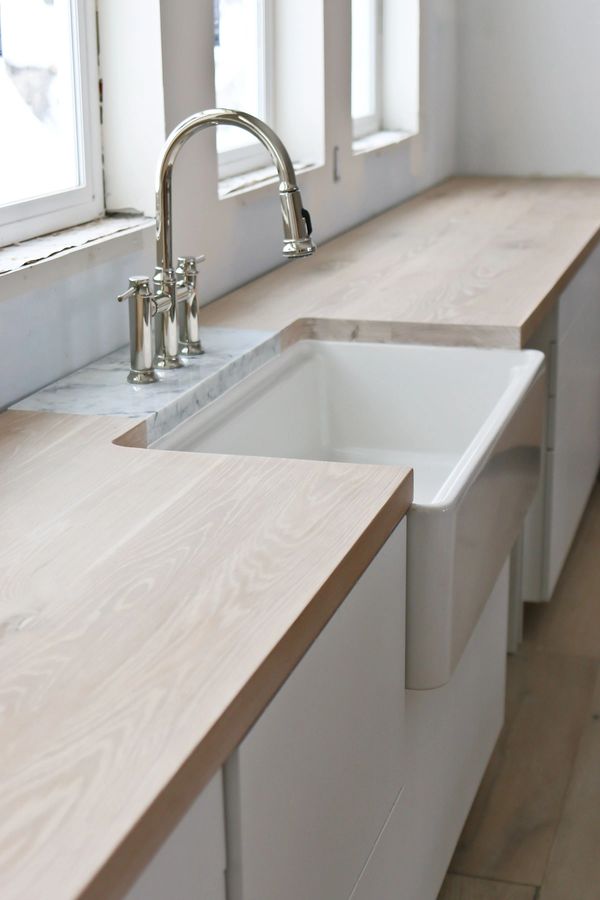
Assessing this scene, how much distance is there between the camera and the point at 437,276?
2432mm

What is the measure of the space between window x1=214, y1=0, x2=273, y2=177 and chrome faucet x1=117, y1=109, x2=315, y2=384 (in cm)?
89

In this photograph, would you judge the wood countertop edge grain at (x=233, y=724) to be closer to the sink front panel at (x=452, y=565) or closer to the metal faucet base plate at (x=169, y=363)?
the sink front panel at (x=452, y=565)

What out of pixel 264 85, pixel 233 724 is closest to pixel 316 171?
pixel 264 85

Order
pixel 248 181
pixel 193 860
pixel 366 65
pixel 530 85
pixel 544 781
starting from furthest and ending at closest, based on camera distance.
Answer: pixel 530 85
pixel 366 65
pixel 248 181
pixel 544 781
pixel 193 860

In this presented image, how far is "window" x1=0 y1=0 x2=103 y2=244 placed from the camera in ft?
6.07

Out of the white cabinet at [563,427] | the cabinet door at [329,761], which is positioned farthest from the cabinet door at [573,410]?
the cabinet door at [329,761]

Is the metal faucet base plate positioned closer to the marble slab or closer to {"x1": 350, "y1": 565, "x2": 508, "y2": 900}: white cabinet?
the marble slab

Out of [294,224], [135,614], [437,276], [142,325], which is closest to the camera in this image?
[135,614]

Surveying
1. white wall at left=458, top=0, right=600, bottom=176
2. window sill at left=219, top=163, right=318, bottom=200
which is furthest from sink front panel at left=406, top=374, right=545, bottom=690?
white wall at left=458, top=0, right=600, bottom=176

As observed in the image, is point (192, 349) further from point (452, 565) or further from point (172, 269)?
point (452, 565)

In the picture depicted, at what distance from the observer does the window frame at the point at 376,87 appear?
144 inches

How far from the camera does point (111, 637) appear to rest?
962 millimetres

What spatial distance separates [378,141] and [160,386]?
2.02 meters

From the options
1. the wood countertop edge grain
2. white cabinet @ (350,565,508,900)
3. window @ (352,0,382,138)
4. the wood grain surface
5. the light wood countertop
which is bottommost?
white cabinet @ (350,565,508,900)
